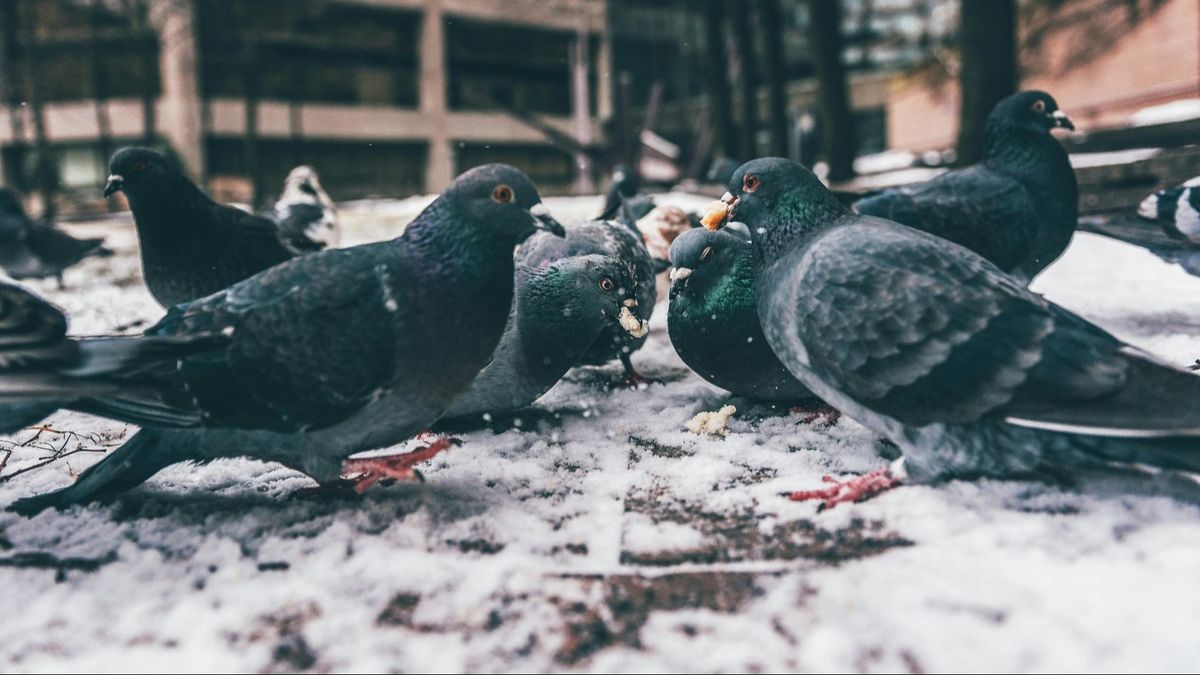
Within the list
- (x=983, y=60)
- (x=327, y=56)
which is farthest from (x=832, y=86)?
(x=327, y=56)

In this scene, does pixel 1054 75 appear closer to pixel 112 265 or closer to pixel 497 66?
pixel 112 265

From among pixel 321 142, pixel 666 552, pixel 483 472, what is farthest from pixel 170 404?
pixel 321 142

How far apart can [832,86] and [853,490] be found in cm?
962

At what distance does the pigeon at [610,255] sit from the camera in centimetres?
403

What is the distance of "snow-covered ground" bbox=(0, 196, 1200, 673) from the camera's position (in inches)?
64.8

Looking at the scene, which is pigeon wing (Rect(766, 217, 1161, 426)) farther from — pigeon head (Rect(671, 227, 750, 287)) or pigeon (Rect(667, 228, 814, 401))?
pigeon head (Rect(671, 227, 750, 287))

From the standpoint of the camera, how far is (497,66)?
111 ft

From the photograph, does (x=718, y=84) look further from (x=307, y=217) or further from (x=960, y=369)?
(x=960, y=369)

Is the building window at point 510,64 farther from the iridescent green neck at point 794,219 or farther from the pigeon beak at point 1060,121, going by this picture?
the iridescent green neck at point 794,219

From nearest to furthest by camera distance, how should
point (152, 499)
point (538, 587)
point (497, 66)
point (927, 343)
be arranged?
point (538, 587), point (927, 343), point (152, 499), point (497, 66)

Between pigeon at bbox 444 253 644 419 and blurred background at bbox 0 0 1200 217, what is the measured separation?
16.3ft

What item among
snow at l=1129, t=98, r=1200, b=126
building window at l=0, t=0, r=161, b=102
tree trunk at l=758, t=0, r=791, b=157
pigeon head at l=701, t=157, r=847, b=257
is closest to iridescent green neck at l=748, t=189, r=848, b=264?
pigeon head at l=701, t=157, r=847, b=257

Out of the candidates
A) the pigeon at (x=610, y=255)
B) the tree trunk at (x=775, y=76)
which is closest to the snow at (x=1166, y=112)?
the tree trunk at (x=775, y=76)

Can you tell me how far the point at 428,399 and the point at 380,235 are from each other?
317 inches
